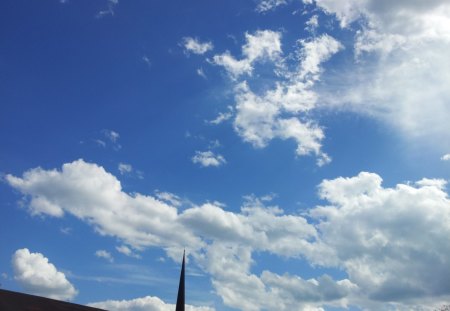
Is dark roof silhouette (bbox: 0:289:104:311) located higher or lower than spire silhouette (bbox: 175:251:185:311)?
lower

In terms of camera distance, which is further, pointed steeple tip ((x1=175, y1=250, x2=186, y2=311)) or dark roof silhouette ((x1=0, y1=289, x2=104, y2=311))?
pointed steeple tip ((x1=175, y1=250, x2=186, y2=311))

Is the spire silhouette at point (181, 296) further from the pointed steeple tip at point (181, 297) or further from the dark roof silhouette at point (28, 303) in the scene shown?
the dark roof silhouette at point (28, 303)

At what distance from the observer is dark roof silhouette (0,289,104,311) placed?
3439cm

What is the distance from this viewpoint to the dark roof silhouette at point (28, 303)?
34.4 m

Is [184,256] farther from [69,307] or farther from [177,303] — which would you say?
[69,307]

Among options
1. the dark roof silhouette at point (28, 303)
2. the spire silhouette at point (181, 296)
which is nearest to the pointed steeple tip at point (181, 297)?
the spire silhouette at point (181, 296)

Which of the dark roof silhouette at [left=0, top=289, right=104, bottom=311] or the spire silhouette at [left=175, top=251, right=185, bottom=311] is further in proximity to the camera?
the spire silhouette at [left=175, top=251, right=185, bottom=311]

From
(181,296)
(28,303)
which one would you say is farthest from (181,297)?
(28,303)

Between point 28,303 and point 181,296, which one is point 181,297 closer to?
point 181,296

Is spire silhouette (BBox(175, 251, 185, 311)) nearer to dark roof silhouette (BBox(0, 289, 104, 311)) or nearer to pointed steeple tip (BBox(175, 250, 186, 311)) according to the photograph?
pointed steeple tip (BBox(175, 250, 186, 311))

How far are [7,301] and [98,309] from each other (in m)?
10.7

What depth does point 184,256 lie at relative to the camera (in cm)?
5753

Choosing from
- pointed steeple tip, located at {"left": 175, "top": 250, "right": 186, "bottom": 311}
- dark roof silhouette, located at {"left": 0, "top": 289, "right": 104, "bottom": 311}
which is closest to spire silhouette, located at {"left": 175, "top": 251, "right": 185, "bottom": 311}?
pointed steeple tip, located at {"left": 175, "top": 250, "right": 186, "bottom": 311}

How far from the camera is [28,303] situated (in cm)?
3603
